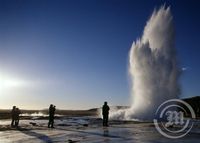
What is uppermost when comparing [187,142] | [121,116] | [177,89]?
[177,89]

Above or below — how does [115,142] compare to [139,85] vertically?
below

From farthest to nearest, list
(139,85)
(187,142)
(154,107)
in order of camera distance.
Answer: (139,85), (154,107), (187,142)

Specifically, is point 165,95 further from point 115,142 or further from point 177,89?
point 115,142

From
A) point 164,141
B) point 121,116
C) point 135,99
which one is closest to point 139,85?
point 135,99

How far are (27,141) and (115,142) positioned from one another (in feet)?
14.7

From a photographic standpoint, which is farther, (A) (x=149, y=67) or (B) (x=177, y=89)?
(A) (x=149, y=67)

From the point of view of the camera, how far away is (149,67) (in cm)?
5925

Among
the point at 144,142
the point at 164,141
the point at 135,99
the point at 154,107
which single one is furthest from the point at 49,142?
the point at 135,99

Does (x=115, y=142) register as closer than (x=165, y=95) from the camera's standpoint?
Yes

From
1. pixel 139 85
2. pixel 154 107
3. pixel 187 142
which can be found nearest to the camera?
pixel 187 142

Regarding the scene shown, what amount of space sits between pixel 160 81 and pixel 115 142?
41.4 metres

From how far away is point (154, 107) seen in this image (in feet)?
179

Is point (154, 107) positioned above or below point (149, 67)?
below

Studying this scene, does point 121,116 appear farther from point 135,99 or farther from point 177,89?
point 177,89
